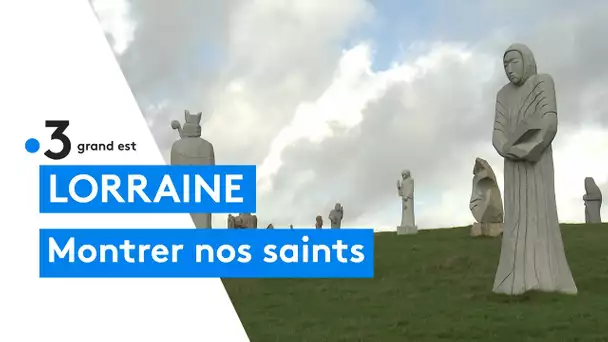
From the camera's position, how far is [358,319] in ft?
35.9

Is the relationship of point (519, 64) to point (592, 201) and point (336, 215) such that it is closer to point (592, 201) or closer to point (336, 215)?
point (592, 201)

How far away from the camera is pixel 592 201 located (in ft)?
105

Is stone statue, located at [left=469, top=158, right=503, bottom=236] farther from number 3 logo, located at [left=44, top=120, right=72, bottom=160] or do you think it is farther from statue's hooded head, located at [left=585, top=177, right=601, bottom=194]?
number 3 logo, located at [left=44, top=120, right=72, bottom=160]

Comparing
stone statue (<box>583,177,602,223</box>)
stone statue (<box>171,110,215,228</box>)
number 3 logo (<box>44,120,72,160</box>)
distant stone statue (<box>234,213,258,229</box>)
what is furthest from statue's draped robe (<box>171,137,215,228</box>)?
stone statue (<box>583,177,602,223</box>)

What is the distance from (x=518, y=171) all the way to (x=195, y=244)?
19.4 feet

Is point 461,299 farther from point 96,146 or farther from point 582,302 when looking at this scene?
point 96,146

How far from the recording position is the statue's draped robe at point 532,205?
12.5 meters

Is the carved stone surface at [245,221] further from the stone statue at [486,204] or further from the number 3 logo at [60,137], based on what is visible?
the number 3 logo at [60,137]

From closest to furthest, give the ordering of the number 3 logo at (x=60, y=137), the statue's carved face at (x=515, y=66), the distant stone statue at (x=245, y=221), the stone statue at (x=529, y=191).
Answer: the number 3 logo at (x=60, y=137) < the stone statue at (x=529, y=191) < the statue's carved face at (x=515, y=66) < the distant stone statue at (x=245, y=221)

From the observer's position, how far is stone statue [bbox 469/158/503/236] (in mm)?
23391

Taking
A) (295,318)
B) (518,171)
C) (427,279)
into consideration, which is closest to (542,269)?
(518,171)

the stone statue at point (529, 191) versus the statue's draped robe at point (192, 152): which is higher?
the statue's draped robe at point (192, 152)

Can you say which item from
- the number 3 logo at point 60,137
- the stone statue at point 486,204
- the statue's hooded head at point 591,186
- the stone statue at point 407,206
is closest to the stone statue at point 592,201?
the statue's hooded head at point 591,186

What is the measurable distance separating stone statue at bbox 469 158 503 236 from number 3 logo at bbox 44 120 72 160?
15.5m
